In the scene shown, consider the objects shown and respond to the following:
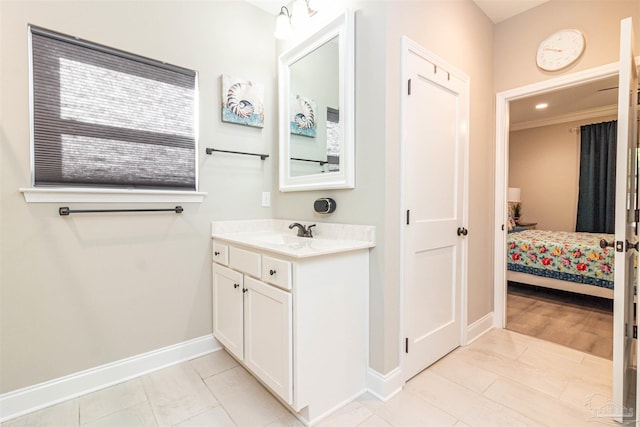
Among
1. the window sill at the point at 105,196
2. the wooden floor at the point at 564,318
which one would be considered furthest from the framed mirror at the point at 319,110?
the wooden floor at the point at 564,318

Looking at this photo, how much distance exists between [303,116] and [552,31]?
6.93 ft

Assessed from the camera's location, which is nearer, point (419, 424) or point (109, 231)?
point (419, 424)

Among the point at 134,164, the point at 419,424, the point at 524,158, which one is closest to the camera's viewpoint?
the point at 419,424

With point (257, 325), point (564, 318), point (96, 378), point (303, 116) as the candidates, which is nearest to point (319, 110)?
point (303, 116)

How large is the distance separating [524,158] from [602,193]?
139 centimetres

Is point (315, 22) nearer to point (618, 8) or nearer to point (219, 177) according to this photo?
point (219, 177)

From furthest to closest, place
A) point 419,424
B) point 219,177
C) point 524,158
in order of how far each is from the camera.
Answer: point 524,158 → point 219,177 → point 419,424

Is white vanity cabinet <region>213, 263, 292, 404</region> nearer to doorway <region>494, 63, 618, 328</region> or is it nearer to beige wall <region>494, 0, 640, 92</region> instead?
doorway <region>494, 63, 618, 328</region>

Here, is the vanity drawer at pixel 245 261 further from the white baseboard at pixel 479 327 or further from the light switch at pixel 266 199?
the white baseboard at pixel 479 327

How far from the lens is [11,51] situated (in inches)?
59.7

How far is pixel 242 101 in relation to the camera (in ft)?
7.52

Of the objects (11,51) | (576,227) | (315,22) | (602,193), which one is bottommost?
(576,227)

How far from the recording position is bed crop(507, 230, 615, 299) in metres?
3.01

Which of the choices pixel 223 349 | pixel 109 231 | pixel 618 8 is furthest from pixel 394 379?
pixel 618 8
